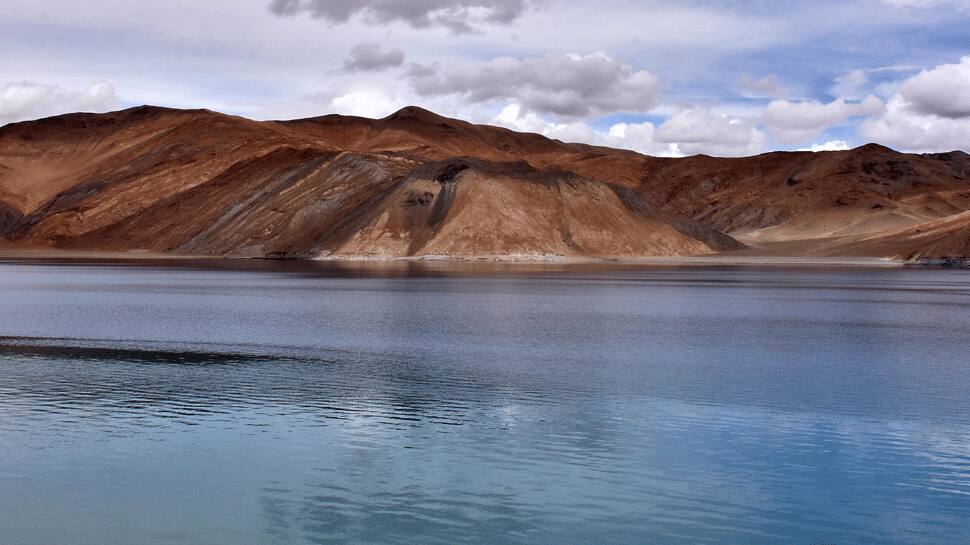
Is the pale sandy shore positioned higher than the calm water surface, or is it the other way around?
the pale sandy shore

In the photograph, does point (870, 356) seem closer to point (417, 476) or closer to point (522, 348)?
point (522, 348)

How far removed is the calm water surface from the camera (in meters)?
16.7

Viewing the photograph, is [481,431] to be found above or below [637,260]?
below

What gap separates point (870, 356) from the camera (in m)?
37.2

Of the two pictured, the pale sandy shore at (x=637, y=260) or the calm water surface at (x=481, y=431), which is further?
the pale sandy shore at (x=637, y=260)

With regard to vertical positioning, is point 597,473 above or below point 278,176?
below

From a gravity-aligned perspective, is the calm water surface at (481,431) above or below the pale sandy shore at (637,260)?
below

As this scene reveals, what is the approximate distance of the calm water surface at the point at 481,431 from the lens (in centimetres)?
1672

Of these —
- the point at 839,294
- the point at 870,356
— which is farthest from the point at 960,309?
the point at 870,356

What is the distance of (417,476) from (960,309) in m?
49.5

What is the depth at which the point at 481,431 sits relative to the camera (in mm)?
23250

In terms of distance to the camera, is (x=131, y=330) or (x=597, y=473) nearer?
(x=597, y=473)

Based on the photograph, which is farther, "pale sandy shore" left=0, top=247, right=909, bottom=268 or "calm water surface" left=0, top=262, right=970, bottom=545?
"pale sandy shore" left=0, top=247, right=909, bottom=268

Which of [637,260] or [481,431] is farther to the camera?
[637,260]
